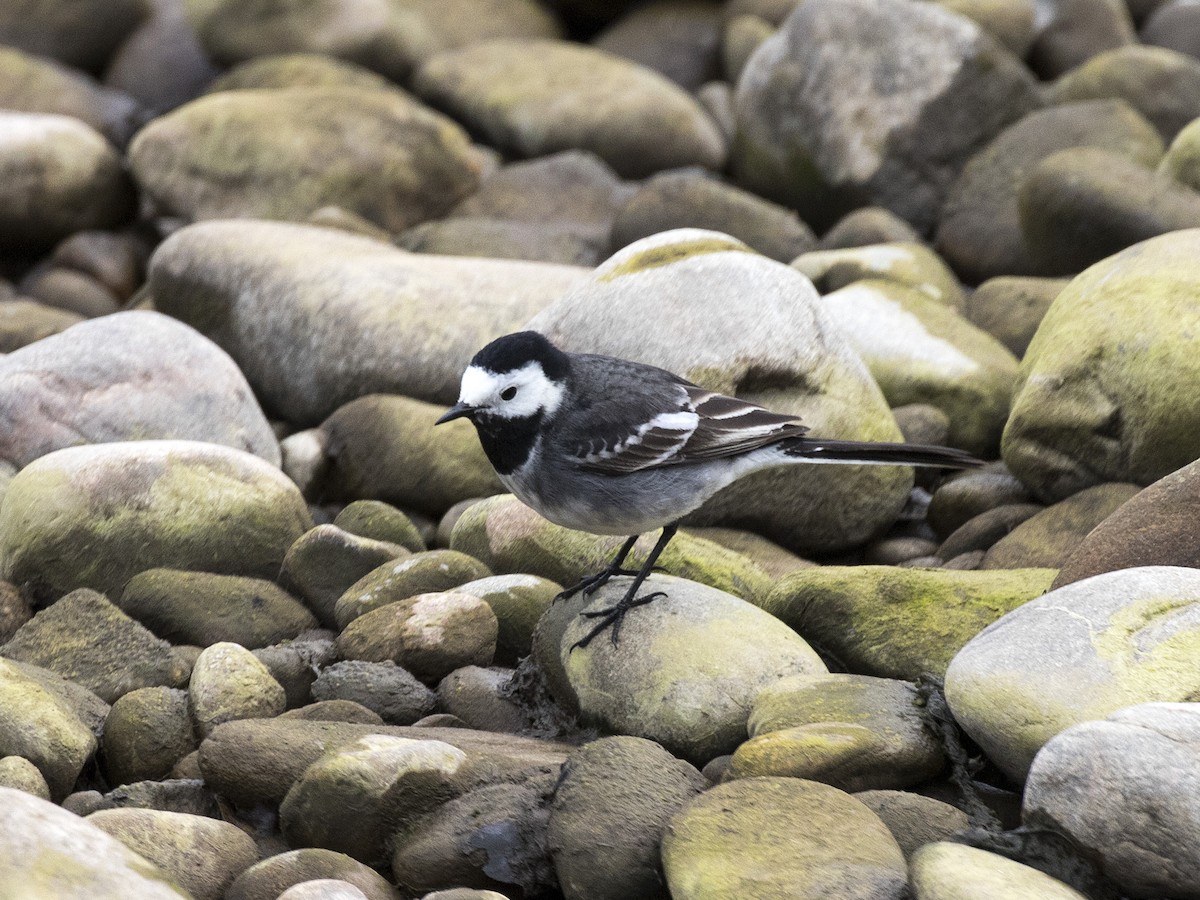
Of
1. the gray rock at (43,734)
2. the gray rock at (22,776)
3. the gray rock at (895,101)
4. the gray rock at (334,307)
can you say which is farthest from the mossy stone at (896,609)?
the gray rock at (895,101)

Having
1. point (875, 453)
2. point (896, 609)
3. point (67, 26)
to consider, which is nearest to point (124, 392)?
point (875, 453)

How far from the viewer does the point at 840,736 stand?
3.80 meters

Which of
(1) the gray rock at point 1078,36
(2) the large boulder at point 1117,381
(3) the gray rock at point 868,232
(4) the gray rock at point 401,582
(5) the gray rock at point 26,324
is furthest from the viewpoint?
(1) the gray rock at point 1078,36

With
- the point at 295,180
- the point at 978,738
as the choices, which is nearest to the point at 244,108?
the point at 295,180

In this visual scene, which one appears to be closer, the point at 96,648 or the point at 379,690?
the point at 379,690

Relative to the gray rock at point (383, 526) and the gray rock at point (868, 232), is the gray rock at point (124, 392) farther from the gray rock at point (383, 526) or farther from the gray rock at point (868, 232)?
the gray rock at point (868, 232)

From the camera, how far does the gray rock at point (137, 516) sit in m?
5.28

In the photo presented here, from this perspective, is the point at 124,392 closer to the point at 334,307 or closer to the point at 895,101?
the point at 334,307

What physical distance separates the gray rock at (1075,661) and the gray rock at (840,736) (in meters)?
0.17

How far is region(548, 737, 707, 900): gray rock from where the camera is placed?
11.4 ft

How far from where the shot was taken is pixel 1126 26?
12758 mm

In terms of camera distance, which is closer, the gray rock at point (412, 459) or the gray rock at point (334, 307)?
the gray rock at point (412, 459)

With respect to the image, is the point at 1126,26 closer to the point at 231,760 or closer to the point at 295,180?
the point at 295,180

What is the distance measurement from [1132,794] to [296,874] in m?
2.04
